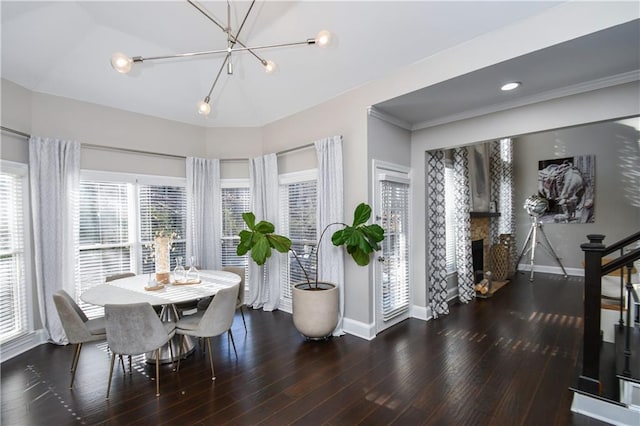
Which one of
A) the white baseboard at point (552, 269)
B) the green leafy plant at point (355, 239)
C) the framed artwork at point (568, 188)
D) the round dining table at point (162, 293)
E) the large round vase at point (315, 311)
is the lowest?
the white baseboard at point (552, 269)

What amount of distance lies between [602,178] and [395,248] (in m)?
5.97

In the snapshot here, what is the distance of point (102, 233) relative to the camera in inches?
156

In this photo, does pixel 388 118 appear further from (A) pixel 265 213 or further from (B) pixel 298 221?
(A) pixel 265 213

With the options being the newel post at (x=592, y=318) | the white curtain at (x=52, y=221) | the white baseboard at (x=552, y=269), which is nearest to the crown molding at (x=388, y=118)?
the newel post at (x=592, y=318)

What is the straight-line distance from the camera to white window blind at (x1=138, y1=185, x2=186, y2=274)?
4.33 meters

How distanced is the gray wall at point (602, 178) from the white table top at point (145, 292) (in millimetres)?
7296

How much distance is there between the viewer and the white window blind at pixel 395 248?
3.85 metres

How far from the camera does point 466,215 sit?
4.92 meters

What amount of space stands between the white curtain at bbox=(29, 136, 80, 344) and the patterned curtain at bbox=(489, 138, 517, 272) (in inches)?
321

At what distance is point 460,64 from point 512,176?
20.5ft

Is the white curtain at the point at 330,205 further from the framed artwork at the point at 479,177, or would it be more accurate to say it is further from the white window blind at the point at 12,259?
the white window blind at the point at 12,259

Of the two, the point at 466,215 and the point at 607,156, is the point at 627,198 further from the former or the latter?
the point at 466,215

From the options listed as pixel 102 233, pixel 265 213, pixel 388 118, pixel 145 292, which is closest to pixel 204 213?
pixel 265 213

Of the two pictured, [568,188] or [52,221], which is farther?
[568,188]
